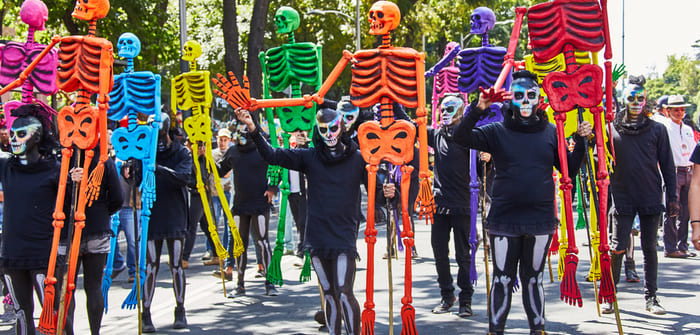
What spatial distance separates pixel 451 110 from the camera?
7332 mm

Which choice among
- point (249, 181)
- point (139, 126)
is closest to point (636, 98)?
point (249, 181)

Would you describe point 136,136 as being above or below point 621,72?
below

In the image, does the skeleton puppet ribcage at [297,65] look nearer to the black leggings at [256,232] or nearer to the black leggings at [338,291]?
the black leggings at [256,232]

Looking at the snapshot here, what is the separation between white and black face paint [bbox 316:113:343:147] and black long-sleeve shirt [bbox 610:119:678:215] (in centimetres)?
310

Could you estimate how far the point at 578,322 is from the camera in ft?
23.0

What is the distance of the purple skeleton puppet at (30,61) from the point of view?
643cm

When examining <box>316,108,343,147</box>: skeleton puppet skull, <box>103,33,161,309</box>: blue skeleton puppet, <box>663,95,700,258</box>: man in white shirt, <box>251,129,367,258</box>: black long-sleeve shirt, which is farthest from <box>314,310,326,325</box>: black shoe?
<box>663,95,700,258</box>: man in white shirt

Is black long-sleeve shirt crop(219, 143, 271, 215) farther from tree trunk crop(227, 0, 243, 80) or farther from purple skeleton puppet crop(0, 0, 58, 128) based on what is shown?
tree trunk crop(227, 0, 243, 80)

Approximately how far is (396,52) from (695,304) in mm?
4341

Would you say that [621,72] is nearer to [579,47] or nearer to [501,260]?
[579,47]

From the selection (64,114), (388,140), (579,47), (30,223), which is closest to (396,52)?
(388,140)

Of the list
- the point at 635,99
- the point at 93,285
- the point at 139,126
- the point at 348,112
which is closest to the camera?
the point at 93,285

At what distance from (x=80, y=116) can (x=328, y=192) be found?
78.3 inches

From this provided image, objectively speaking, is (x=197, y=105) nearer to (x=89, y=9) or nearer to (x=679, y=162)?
(x=89, y=9)
